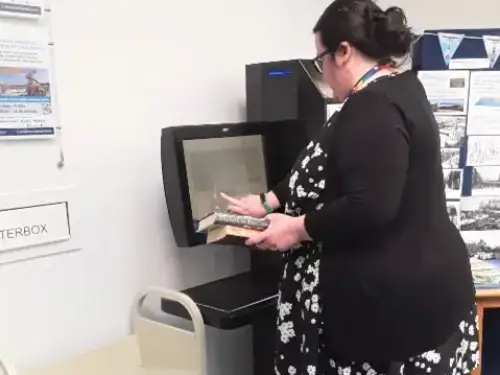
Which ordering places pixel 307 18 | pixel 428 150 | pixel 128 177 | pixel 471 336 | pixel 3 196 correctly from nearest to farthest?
pixel 428 150 → pixel 471 336 → pixel 3 196 → pixel 128 177 → pixel 307 18

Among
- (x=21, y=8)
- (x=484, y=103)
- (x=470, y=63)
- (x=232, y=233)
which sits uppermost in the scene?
(x=21, y=8)

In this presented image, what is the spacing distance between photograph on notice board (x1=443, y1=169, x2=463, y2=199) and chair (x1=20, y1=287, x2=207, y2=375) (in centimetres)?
98

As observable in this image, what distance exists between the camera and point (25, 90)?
165 cm

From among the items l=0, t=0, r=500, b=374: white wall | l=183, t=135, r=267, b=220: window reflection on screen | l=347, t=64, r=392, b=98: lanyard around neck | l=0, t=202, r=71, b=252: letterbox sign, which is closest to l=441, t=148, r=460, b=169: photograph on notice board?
l=183, t=135, r=267, b=220: window reflection on screen

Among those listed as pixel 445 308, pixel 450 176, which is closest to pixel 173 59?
pixel 450 176

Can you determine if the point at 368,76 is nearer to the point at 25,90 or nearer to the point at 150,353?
the point at 25,90

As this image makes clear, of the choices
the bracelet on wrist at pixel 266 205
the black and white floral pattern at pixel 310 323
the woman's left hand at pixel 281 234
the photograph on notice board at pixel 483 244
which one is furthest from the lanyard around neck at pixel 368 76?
the photograph on notice board at pixel 483 244

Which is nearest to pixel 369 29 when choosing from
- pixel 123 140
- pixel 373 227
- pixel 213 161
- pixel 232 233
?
pixel 373 227

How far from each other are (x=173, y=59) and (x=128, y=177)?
42 cm

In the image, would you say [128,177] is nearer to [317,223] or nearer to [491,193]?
[317,223]

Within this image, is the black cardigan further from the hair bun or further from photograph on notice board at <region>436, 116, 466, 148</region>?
photograph on notice board at <region>436, 116, 466, 148</region>

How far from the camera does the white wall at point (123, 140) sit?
1.74m

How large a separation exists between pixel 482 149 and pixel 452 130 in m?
0.12

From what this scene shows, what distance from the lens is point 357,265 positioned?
1.31 metres
